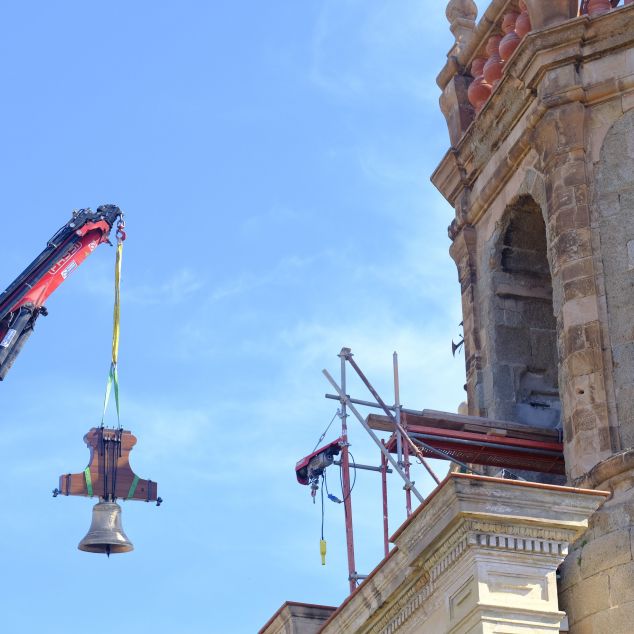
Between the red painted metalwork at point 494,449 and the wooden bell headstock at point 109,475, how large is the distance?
894 cm

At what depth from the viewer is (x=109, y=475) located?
97.6 ft

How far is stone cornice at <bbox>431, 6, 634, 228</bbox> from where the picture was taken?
20.9 meters

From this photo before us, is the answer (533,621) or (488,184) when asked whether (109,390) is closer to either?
(488,184)

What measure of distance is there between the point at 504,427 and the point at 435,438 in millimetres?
717

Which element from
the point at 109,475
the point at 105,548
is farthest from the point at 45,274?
the point at 105,548

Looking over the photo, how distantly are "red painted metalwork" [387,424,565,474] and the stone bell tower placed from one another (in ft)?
1.52

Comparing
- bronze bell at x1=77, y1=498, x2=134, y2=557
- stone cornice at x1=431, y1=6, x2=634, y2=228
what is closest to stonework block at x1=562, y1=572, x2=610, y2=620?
stone cornice at x1=431, y1=6, x2=634, y2=228

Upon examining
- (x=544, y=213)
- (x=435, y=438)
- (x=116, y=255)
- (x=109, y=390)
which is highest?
(x=116, y=255)

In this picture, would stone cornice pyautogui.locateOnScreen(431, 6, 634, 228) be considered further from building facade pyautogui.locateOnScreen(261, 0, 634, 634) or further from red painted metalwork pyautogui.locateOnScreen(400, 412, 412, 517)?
red painted metalwork pyautogui.locateOnScreen(400, 412, 412, 517)

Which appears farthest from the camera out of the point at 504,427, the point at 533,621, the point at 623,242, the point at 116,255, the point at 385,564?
the point at 116,255

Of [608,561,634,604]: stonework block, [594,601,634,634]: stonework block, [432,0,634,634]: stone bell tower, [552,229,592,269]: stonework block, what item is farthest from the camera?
[552,229,592,269]: stonework block

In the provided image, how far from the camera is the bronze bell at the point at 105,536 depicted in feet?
92.4

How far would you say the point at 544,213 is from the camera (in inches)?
824

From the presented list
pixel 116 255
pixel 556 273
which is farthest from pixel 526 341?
pixel 116 255
